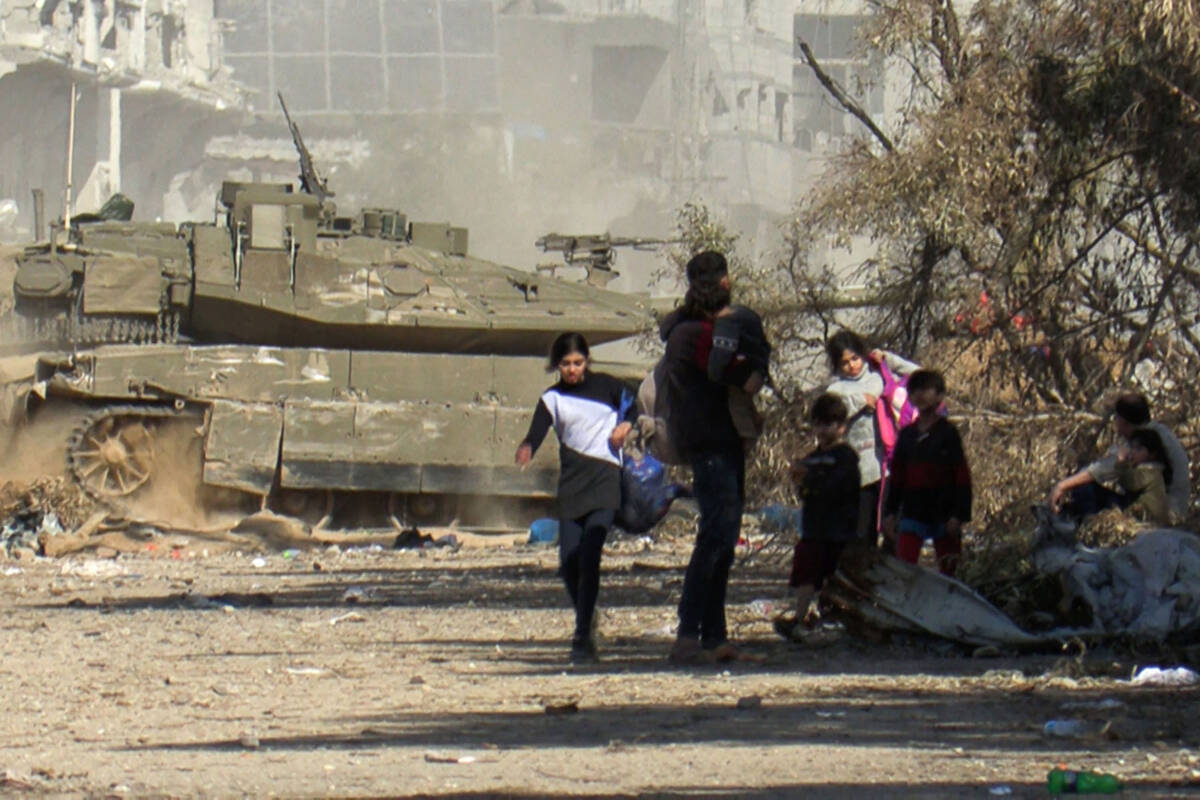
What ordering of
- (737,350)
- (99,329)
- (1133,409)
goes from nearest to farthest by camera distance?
(737,350)
(1133,409)
(99,329)

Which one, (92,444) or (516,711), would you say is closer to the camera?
(516,711)

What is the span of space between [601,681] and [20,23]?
3551 cm

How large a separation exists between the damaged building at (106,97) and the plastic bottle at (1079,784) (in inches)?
1358

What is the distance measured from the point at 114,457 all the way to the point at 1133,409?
11.6 m

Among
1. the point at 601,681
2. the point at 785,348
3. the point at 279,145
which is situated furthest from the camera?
the point at 279,145

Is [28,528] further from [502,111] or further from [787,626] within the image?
[502,111]

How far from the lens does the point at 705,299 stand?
26.9ft

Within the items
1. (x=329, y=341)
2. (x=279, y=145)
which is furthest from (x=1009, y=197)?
(x=279, y=145)

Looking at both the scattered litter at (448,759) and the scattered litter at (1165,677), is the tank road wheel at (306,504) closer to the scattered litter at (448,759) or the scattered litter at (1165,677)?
the scattered litter at (1165,677)

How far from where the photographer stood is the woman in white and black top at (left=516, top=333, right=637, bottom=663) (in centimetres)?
833

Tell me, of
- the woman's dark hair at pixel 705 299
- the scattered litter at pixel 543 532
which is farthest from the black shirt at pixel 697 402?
the scattered litter at pixel 543 532

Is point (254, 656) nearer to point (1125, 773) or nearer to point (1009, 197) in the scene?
point (1125, 773)

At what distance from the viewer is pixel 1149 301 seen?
1193cm

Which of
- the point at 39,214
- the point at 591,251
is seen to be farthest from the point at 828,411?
the point at 39,214
